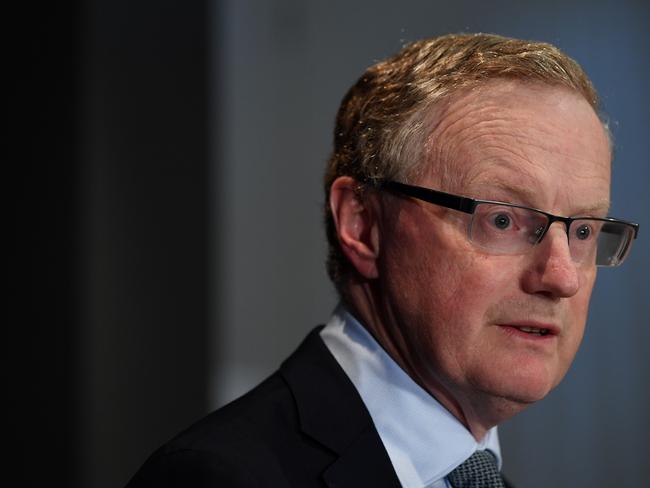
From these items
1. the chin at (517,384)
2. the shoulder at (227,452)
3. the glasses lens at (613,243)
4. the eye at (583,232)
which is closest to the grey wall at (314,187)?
the glasses lens at (613,243)

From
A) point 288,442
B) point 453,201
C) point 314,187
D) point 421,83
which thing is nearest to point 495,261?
point 453,201

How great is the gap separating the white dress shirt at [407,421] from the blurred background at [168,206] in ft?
6.38

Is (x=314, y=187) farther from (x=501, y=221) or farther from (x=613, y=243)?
(x=501, y=221)

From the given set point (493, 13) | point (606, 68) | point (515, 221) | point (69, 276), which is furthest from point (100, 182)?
point (515, 221)

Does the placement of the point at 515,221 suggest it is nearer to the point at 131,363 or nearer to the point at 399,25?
the point at 399,25

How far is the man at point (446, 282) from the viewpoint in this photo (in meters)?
1.60

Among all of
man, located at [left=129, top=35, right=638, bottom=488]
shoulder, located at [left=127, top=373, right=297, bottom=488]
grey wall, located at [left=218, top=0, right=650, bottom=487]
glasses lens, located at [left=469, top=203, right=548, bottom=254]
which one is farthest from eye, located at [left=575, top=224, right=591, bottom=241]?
grey wall, located at [left=218, top=0, right=650, bottom=487]

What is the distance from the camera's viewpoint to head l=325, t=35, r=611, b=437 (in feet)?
5.26

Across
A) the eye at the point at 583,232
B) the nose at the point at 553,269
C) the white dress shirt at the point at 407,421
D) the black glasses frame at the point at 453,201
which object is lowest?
the white dress shirt at the point at 407,421

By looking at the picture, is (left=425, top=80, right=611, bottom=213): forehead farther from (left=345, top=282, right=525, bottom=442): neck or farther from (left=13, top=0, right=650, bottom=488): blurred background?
(left=13, top=0, right=650, bottom=488): blurred background

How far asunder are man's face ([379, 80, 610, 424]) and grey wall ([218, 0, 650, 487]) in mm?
1888

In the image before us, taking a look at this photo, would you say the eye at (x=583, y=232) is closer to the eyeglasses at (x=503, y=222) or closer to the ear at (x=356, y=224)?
the eyeglasses at (x=503, y=222)

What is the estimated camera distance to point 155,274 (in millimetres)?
4051

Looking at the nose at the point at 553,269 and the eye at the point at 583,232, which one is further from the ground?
the eye at the point at 583,232
